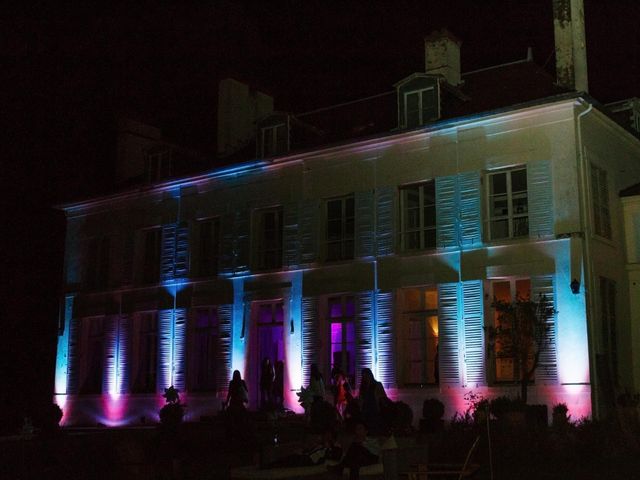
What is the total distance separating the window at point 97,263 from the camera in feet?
95.8

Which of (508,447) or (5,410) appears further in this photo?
(5,410)

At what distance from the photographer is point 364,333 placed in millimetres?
22250

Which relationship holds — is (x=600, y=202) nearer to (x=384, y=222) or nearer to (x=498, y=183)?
(x=498, y=183)

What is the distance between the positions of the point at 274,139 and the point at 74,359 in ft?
34.0

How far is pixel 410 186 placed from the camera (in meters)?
22.5

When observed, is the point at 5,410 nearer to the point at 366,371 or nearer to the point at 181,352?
the point at 181,352

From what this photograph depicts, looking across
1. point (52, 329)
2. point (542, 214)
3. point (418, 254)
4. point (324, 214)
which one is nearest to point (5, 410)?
point (52, 329)

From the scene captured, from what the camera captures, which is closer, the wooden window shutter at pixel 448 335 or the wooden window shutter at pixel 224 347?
the wooden window shutter at pixel 448 335

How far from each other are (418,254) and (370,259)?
1.44 metres

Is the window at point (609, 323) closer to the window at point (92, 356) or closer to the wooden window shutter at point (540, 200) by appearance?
the wooden window shutter at point (540, 200)

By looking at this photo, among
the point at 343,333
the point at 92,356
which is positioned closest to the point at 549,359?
the point at 343,333

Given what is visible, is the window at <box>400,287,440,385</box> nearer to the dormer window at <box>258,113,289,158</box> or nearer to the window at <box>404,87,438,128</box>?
the window at <box>404,87,438,128</box>

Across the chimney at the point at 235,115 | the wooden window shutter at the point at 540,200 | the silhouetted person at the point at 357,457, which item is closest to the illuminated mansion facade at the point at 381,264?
the wooden window shutter at the point at 540,200

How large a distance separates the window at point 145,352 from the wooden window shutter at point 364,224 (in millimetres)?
7866
